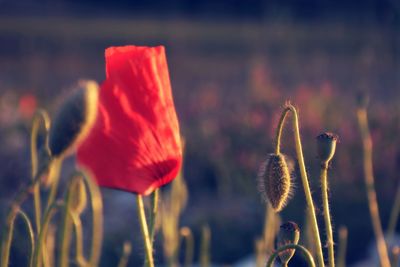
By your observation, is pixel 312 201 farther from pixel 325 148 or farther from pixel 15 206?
pixel 15 206

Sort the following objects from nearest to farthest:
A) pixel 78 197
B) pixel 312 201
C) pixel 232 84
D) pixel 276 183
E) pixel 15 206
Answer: pixel 15 206 → pixel 312 201 → pixel 276 183 → pixel 78 197 → pixel 232 84

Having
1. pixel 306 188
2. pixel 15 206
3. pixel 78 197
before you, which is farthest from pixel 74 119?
pixel 78 197

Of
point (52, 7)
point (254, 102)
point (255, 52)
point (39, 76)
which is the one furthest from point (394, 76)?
point (52, 7)

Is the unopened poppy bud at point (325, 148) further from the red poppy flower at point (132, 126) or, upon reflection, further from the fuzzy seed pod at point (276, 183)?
the red poppy flower at point (132, 126)

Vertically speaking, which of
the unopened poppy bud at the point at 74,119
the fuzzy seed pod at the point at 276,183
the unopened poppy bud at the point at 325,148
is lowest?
the fuzzy seed pod at the point at 276,183

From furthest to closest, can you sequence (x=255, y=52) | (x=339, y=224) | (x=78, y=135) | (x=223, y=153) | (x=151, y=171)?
(x=255, y=52)
(x=223, y=153)
(x=339, y=224)
(x=151, y=171)
(x=78, y=135)

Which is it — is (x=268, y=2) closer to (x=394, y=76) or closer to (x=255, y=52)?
(x=255, y=52)

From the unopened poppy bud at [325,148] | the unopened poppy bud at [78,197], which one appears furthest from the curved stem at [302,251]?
the unopened poppy bud at [78,197]
